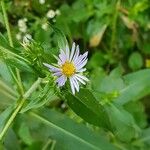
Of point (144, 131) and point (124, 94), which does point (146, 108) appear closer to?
point (144, 131)

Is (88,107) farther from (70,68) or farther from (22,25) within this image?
(22,25)

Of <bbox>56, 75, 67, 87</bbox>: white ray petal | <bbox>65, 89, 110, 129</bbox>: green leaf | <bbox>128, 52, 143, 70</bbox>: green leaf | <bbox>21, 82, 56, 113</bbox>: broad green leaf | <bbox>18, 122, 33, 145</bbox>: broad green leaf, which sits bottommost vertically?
<bbox>128, 52, 143, 70</bbox>: green leaf

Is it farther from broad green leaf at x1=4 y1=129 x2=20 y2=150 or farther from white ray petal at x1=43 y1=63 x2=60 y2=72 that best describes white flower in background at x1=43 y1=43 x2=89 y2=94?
broad green leaf at x1=4 y1=129 x2=20 y2=150

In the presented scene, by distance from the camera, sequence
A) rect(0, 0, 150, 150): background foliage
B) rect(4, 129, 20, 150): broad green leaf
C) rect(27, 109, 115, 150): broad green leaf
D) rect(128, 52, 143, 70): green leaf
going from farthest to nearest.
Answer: rect(128, 52, 143, 70): green leaf → rect(4, 129, 20, 150): broad green leaf → rect(27, 109, 115, 150): broad green leaf → rect(0, 0, 150, 150): background foliage

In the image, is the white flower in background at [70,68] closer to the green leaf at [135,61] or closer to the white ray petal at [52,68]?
the white ray petal at [52,68]

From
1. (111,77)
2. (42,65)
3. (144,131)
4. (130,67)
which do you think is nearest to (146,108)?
(130,67)

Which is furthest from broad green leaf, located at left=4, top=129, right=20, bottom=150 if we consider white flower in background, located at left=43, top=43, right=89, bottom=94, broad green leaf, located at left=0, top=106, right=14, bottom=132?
white flower in background, located at left=43, top=43, right=89, bottom=94
